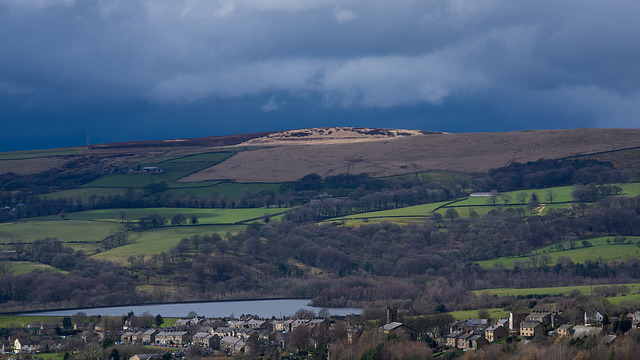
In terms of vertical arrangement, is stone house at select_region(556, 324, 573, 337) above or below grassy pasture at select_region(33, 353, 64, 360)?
above

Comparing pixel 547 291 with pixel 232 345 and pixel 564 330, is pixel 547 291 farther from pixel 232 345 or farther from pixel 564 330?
pixel 232 345

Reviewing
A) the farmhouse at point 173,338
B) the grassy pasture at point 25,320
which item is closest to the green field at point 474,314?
the farmhouse at point 173,338

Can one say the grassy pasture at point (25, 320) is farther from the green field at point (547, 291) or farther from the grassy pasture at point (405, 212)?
the grassy pasture at point (405, 212)

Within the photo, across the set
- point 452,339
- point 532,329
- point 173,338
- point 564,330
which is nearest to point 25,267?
point 173,338

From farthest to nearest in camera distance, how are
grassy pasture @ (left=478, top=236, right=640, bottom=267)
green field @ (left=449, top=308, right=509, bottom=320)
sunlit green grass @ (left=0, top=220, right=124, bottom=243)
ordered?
sunlit green grass @ (left=0, top=220, right=124, bottom=243) < grassy pasture @ (left=478, top=236, right=640, bottom=267) < green field @ (left=449, top=308, right=509, bottom=320)

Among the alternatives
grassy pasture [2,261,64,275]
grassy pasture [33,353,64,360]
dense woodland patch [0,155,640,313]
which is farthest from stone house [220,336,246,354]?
grassy pasture [2,261,64,275]

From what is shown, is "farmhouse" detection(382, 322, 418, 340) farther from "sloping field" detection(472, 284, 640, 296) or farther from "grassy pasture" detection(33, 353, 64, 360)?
"grassy pasture" detection(33, 353, 64, 360)

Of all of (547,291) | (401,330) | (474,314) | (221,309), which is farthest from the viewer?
(221,309)
